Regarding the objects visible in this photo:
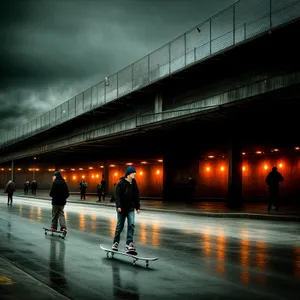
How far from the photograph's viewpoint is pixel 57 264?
9359 millimetres

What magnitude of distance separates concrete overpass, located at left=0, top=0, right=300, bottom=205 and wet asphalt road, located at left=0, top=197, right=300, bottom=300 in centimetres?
905

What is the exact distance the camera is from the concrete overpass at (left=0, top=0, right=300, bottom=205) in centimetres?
2138

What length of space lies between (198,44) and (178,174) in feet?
59.2

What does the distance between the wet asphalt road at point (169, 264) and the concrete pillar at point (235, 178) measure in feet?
52.9

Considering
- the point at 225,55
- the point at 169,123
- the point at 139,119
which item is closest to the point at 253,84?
the point at 225,55

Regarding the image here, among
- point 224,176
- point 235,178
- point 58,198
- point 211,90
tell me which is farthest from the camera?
point 224,176

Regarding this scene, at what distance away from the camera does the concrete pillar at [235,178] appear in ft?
104

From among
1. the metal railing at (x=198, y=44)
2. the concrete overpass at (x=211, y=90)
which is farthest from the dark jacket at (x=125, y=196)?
the metal railing at (x=198, y=44)

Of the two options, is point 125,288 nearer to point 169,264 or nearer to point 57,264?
point 169,264

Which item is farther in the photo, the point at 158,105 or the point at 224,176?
the point at 224,176

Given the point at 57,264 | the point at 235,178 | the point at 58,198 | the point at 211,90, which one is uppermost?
the point at 211,90

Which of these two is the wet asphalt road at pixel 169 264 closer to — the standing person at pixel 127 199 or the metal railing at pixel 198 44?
the standing person at pixel 127 199

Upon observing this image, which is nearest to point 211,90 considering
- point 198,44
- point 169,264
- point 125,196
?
point 198,44

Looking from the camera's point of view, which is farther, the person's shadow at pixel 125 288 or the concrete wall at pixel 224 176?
the concrete wall at pixel 224 176
